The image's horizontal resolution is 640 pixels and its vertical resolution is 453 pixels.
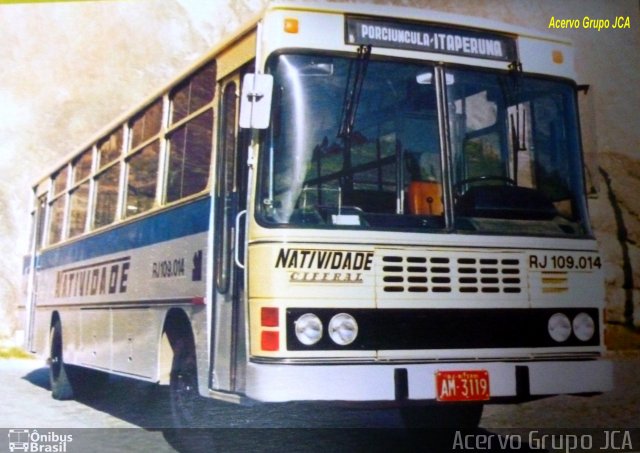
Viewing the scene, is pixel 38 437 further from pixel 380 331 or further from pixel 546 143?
pixel 546 143

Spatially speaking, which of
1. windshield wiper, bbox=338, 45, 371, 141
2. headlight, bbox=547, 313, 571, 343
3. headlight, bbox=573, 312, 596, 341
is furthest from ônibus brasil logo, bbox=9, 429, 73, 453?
headlight, bbox=573, 312, 596, 341

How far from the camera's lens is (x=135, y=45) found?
6.53 m

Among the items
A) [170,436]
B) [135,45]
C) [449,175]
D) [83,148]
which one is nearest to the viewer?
[449,175]

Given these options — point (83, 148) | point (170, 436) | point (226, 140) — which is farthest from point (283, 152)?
point (83, 148)

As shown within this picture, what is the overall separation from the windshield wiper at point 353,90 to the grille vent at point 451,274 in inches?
27.6

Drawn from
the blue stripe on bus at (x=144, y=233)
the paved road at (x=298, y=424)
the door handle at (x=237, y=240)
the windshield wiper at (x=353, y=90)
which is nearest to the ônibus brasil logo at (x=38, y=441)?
the paved road at (x=298, y=424)

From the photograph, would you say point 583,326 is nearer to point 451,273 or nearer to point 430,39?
point 451,273

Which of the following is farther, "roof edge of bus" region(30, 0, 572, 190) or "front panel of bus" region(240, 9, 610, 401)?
"roof edge of bus" region(30, 0, 572, 190)

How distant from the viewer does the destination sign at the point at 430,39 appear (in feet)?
15.1

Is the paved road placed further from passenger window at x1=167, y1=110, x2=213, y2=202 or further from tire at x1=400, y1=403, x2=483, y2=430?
passenger window at x1=167, y1=110, x2=213, y2=202

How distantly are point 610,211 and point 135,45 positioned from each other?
142 inches

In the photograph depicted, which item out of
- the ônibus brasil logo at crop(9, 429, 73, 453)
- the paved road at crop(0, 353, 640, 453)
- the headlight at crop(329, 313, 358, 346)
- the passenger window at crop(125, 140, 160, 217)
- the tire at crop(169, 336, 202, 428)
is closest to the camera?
the headlight at crop(329, 313, 358, 346)

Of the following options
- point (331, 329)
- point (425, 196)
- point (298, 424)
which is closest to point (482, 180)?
point (425, 196)

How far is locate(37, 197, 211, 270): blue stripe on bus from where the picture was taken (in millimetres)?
5062
